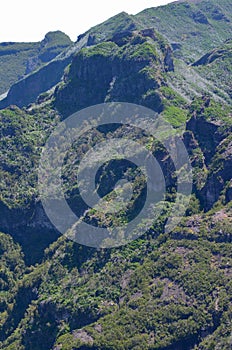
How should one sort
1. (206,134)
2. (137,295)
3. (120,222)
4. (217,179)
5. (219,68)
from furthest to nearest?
(219,68) → (206,134) → (120,222) → (217,179) → (137,295)

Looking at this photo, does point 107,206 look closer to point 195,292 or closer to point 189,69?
point 195,292

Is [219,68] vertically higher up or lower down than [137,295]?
higher up

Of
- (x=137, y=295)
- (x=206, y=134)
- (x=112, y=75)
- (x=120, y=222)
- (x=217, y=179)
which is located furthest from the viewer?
(x=112, y=75)

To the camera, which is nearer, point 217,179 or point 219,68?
point 217,179

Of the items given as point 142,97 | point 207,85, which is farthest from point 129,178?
point 207,85

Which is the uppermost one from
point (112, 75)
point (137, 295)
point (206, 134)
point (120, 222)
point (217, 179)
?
point (112, 75)

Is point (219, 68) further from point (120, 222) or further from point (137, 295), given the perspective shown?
point (137, 295)

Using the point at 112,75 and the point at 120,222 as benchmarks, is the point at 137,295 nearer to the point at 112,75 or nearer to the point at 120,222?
the point at 120,222

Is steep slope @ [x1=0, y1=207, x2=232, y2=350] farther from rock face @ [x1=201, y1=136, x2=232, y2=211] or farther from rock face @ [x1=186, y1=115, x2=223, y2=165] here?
rock face @ [x1=186, y1=115, x2=223, y2=165]

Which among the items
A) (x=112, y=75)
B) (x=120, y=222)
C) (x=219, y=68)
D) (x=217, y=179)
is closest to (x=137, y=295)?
(x=120, y=222)

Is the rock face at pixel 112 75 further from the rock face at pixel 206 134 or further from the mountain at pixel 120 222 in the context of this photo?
the rock face at pixel 206 134
